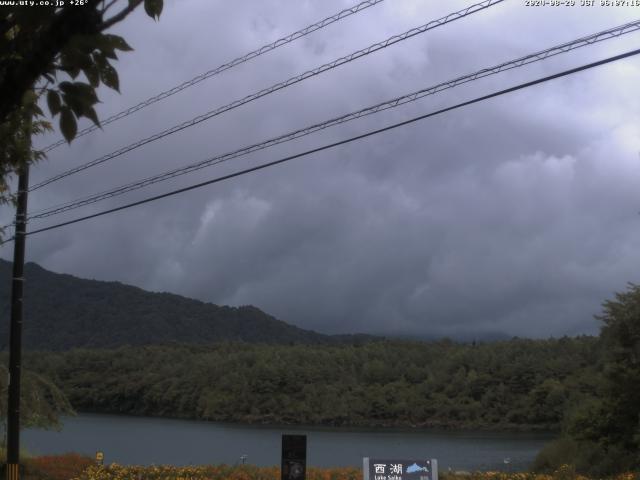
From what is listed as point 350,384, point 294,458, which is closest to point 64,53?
point 294,458

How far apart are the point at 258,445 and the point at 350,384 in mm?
22279

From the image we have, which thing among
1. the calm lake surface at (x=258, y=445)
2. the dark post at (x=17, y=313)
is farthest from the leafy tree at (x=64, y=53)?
the calm lake surface at (x=258, y=445)

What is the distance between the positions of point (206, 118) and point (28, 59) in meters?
11.2

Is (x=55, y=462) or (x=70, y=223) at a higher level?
(x=70, y=223)

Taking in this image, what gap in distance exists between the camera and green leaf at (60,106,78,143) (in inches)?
124

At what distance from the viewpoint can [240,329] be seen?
124 metres

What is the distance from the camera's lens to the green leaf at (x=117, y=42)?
3067 mm

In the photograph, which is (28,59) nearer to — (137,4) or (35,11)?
(35,11)

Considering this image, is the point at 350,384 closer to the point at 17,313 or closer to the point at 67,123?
the point at 17,313

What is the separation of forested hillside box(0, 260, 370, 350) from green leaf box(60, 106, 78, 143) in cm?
8720

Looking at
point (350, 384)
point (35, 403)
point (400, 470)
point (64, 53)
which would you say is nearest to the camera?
point (64, 53)

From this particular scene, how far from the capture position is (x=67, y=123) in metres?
3.16

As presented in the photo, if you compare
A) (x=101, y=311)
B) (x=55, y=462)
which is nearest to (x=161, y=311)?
(x=101, y=311)

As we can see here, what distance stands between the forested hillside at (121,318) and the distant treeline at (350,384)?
29265 millimetres
